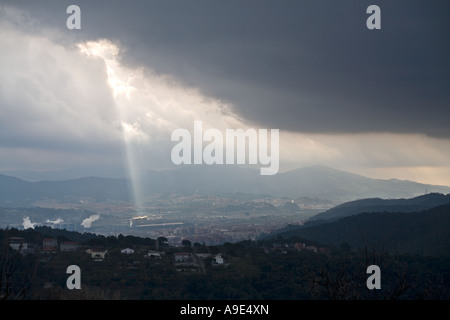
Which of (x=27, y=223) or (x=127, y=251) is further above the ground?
(x=127, y=251)

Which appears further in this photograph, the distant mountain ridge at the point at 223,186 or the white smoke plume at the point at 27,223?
the distant mountain ridge at the point at 223,186

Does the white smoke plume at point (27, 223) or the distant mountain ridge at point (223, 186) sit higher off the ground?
the distant mountain ridge at point (223, 186)

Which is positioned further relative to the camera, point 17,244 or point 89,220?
point 89,220

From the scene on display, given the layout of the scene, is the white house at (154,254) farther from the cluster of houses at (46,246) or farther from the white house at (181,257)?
the cluster of houses at (46,246)

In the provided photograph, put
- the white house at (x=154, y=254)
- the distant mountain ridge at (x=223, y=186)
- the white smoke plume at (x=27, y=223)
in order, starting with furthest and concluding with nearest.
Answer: the distant mountain ridge at (x=223, y=186), the white smoke plume at (x=27, y=223), the white house at (x=154, y=254)

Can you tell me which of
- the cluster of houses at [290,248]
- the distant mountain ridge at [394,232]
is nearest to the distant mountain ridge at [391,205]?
the distant mountain ridge at [394,232]

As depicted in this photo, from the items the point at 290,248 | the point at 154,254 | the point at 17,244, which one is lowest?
the point at 290,248

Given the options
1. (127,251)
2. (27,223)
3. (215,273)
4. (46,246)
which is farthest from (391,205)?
(27,223)

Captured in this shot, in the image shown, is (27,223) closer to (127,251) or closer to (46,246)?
(46,246)

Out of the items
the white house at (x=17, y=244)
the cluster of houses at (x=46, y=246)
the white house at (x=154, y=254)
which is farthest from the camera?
the white house at (x=154, y=254)
